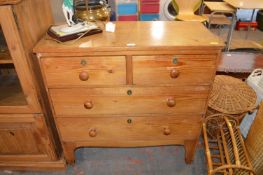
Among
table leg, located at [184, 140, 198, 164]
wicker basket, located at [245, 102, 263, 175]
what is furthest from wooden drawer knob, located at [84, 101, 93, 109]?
wicker basket, located at [245, 102, 263, 175]

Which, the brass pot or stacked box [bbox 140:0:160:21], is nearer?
the brass pot

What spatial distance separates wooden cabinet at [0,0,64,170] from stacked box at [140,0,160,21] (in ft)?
8.13

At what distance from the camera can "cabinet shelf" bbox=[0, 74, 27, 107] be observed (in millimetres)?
1258

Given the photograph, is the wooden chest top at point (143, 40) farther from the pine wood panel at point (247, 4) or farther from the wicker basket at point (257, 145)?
the pine wood panel at point (247, 4)

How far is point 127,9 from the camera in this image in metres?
3.42

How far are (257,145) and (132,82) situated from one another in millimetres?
883

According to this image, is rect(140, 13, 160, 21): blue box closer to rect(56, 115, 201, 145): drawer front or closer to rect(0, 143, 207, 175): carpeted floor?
rect(0, 143, 207, 175): carpeted floor

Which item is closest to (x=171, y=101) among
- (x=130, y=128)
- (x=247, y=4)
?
(x=130, y=128)

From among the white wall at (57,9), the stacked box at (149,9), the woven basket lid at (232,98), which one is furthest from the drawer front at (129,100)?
the stacked box at (149,9)

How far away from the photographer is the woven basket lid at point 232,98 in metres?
1.51

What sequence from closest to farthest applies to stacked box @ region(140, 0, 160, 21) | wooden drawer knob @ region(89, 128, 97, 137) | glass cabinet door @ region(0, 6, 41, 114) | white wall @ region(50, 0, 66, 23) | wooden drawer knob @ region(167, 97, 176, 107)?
glass cabinet door @ region(0, 6, 41, 114) < wooden drawer knob @ region(167, 97, 176, 107) < wooden drawer knob @ region(89, 128, 97, 137) < white wall @ region(50, 0, 66, 23) < stacked box @ region(140, 0, 160, 21)

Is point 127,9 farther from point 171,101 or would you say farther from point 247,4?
point 171,101

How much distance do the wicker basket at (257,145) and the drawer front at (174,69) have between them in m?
0.48

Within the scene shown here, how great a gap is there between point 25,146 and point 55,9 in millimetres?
1030
